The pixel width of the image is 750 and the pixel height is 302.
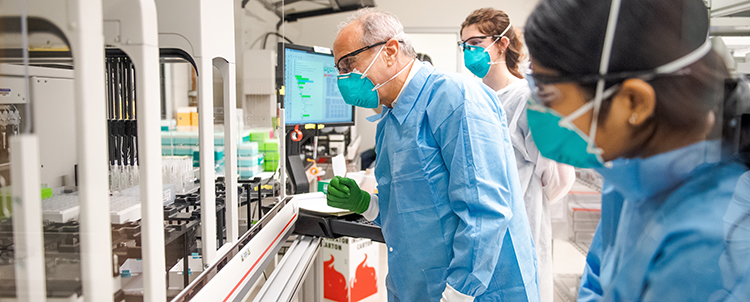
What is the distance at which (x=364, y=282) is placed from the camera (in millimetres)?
2562

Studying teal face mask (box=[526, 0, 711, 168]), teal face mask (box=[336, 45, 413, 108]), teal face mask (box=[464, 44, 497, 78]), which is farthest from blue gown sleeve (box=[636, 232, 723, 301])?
teal face mask (box=[464, 44, 497, 78])

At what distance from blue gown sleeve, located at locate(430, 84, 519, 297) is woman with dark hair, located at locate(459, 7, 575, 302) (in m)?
0.68

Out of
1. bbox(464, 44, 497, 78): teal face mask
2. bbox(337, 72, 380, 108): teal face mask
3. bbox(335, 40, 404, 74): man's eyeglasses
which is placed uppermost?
bbox(464, 44, 497, 78): teal face mask

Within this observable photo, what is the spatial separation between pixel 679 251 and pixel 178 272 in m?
0.95

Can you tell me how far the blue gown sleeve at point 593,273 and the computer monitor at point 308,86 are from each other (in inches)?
51.3

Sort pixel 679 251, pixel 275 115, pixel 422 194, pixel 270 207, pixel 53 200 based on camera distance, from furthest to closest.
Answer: pixel 275 115
pixel 270 207
pixel 422 194
pixel 53 200
pixel 679 251

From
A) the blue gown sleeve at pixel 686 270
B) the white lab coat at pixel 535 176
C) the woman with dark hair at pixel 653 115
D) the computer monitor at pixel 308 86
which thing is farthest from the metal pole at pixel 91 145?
the white lab coat at pixel 535 176

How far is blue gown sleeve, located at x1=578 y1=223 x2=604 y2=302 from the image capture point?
0.75 metres

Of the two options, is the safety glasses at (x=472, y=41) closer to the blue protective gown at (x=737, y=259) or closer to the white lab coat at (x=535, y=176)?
the white lab coat at (x=535, y=176)

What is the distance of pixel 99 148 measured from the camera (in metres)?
0.56

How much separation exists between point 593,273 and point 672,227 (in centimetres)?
30

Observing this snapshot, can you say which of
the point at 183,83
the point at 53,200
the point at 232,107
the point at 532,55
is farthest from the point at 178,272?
the point at 183,83

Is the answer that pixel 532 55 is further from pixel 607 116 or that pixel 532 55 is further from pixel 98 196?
pixel 98 196

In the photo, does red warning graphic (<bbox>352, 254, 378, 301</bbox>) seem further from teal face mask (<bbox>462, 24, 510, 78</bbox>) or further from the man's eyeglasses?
the man's eyeglasses
